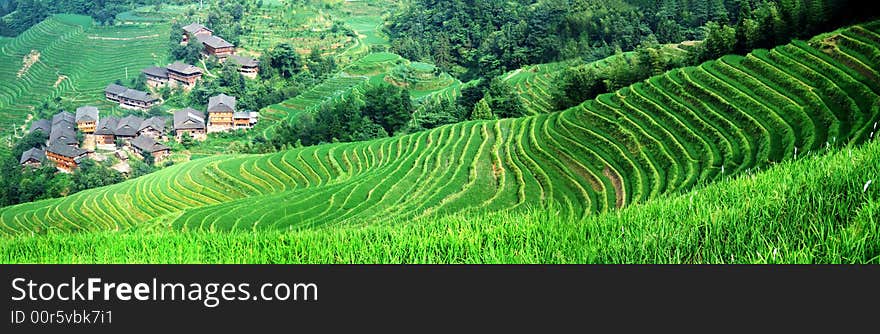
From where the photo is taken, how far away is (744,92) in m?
8.62

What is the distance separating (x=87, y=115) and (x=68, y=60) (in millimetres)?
8678

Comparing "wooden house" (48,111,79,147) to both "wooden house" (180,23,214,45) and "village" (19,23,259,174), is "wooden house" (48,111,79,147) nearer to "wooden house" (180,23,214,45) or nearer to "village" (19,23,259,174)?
"village" (19,23,259,174)

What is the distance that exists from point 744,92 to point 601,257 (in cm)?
810

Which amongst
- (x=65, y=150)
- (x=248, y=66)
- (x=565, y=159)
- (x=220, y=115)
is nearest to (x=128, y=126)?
(x=65, y=150)

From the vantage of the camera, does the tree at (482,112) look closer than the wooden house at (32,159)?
Yes

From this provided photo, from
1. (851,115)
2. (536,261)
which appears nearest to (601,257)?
(536,261)

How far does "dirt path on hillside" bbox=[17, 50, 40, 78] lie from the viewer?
28.0 metres

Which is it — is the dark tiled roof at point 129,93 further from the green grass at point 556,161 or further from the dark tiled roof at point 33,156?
the green grass at point 556,161

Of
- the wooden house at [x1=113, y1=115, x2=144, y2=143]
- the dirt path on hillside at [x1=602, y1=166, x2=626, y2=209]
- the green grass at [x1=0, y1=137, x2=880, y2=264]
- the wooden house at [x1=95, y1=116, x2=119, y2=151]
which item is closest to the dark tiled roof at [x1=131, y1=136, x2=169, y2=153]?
the wooden house at [x1=113, y1=115, x2=144, y2=143]

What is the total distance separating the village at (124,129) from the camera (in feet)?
62.6

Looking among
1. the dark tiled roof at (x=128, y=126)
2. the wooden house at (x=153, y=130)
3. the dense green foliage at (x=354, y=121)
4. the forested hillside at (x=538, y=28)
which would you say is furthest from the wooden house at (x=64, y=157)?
the forested hillside at (x=538, y=28)

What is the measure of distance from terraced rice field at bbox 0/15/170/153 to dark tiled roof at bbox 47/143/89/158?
15.9ft

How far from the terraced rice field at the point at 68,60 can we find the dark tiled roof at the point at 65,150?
485cm

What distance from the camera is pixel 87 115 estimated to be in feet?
72.0
